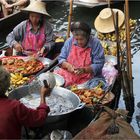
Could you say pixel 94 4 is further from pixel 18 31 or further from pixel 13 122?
pixel 13 122

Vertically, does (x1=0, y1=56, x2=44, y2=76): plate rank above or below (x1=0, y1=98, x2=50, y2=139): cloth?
below

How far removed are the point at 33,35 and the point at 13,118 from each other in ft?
11.2

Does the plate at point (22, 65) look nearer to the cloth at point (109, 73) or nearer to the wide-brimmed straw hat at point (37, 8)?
the wide-brimmed straw hat at point (37, 8)

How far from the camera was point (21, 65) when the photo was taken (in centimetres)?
638

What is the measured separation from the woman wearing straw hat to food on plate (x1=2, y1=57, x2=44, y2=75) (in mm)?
249

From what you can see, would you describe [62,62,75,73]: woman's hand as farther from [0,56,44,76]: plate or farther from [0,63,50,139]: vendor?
[0,63,50,139]: vendor

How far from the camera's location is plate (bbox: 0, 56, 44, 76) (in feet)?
20.3

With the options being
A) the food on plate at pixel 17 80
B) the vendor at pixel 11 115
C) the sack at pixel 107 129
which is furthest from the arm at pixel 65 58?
the vendor at pixel 11 115

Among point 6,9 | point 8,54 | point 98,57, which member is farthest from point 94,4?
point 98,57

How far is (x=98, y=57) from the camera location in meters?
5.79

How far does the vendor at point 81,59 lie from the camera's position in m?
5.71

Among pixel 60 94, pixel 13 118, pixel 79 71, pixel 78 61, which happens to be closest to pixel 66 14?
pixel 78 61

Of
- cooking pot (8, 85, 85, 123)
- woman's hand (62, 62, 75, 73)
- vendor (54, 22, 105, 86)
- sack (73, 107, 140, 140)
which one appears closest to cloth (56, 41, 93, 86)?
vendor (54, 22, 105, 86)

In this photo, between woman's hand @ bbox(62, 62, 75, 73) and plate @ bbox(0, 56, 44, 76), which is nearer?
woman's hand @ bbox(62, 62, 75, 73)
